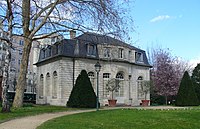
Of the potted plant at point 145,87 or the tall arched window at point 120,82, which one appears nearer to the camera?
the tall arched window at point 120,82

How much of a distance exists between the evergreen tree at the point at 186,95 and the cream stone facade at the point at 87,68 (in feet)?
22.0

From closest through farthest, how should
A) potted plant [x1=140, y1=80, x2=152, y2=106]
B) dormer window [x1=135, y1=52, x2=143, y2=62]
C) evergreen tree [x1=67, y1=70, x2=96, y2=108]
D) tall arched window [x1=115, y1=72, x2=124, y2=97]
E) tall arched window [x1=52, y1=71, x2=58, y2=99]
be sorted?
evergreen tree [x1=67, y1=70, x2=96, y2=108] → tall arched window [x1=52, y1=71, x2=58, y2=99] → tall arched window [x1=115, y1=72, x2=124, y2=97] → potted plant [x1=140, y1=80, x2=152, y2=106] → dormer window [x1=135, y1=52, x2=143, y2=62]

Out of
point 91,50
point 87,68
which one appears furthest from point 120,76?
point 91,50

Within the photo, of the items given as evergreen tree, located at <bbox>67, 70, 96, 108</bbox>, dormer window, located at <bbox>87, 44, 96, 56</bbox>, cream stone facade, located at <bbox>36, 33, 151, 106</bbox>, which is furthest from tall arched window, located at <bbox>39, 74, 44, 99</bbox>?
evergreen tree, located at <bbox>67, 70, 96, 108</bbox>

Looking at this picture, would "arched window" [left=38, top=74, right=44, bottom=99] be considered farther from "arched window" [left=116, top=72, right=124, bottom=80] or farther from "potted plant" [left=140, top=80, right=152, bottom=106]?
"potted plant" [left=140, top=80, right=152, bottom=106]

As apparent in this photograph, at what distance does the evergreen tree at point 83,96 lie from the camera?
28.5 meters

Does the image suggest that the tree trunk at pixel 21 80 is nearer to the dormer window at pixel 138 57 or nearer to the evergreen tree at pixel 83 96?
the evergreen tree at pixel 83 96

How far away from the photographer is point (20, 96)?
2473cm

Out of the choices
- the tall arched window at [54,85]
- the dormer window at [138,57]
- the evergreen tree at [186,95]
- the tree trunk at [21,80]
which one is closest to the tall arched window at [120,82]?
the dormer window at [138,57]

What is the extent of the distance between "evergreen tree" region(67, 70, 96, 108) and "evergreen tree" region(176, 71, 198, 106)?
497 inches

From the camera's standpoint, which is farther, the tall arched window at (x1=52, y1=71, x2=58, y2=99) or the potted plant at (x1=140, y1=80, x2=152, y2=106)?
the potted plant at (x1=140, y1=80, x2=152, y2=106)

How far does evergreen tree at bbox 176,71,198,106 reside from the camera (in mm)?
36594

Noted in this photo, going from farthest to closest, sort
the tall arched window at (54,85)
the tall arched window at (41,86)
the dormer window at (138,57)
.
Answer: the dormer window at (138,57)
the tall arched window at (41,86)
the tall arched window at (54,85)

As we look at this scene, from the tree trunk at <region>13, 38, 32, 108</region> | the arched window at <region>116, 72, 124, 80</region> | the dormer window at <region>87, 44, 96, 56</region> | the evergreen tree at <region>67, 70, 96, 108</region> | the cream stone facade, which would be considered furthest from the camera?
the arched window at <region>116, 72, 124, 80</region>
